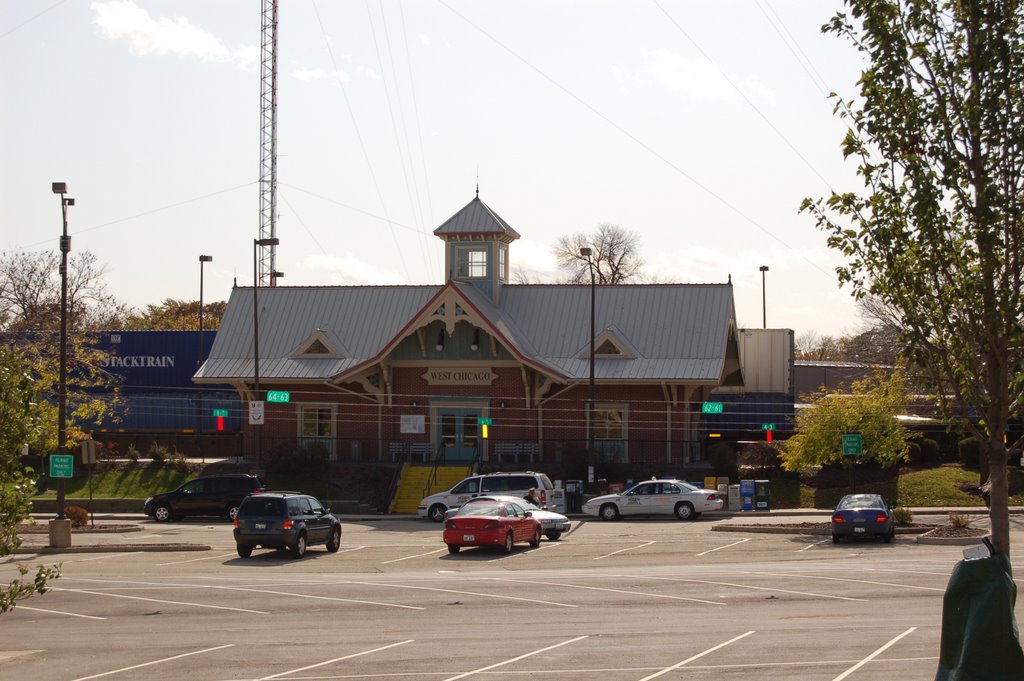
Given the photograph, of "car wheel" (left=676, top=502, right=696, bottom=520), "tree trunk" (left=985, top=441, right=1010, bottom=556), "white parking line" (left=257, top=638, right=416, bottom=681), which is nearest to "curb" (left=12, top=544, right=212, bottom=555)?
"white parking line" (left=257, top=638, right=416, bottom=681)

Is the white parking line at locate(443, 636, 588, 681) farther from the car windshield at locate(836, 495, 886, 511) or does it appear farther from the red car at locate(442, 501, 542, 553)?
the car windshield at locate(836, 495, 886, 511)

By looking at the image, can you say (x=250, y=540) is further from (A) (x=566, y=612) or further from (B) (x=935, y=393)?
(B) (x=935, y=393)

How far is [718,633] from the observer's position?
58.2 feet

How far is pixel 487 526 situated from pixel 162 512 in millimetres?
17287

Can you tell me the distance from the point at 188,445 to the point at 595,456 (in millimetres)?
22976

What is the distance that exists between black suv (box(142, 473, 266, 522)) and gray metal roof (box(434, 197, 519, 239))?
1563 centimetres

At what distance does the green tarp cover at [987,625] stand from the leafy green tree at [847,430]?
35165 mm

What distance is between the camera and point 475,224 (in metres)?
52.8

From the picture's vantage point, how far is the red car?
29.7 metres

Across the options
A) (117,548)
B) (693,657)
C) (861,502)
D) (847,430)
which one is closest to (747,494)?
(847,430)

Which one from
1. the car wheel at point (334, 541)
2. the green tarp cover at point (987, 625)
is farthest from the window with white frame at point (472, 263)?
the green tarp cover at point (987, 625)

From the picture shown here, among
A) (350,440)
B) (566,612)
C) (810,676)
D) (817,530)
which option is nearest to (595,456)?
(350,440)

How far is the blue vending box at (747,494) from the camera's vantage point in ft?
143

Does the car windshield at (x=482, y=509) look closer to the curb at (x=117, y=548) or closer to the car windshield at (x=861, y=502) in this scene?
the curb at (x=117, y=548)
